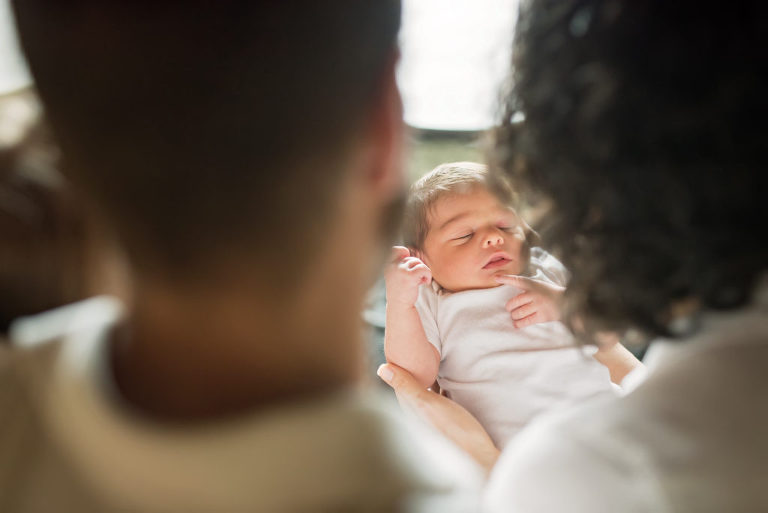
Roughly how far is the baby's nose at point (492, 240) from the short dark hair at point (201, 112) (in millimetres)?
1207

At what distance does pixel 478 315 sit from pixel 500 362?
5.4 inches

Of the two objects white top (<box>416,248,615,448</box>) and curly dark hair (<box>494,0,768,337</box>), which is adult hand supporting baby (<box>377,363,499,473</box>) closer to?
white top (<box>416,248,615,448</box>)

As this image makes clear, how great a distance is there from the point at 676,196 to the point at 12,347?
629 mm

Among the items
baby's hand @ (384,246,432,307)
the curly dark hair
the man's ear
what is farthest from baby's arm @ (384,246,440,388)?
the man's ear

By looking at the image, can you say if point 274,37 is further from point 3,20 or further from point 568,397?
point 568,397

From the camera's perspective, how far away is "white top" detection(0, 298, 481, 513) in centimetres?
46

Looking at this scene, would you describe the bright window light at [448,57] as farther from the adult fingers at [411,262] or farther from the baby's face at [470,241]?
the adult fingers at [411,262]

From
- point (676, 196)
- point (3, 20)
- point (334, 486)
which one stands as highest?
point (3, 20)

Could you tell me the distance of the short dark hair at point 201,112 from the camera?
1.48 ft

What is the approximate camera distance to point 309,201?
493 mm

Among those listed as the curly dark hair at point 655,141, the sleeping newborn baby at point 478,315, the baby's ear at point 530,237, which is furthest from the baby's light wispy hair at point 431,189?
the curly dark hair at point 655,141

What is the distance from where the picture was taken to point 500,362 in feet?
5.17

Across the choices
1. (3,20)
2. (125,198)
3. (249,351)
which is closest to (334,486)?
(249,351)

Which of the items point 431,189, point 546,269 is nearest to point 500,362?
point 546,269
